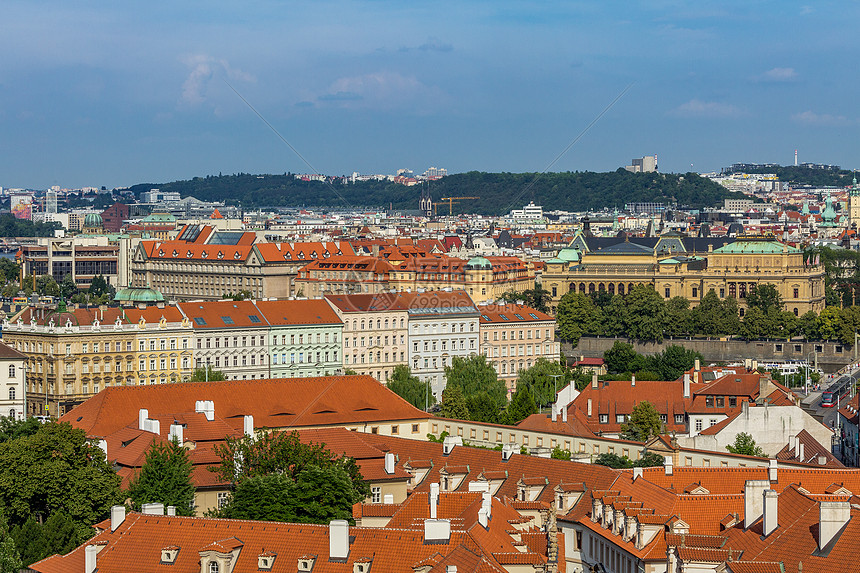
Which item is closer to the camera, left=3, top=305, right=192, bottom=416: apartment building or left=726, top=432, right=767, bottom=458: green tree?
left=726, top=432, right=767, bottom=458: green tree

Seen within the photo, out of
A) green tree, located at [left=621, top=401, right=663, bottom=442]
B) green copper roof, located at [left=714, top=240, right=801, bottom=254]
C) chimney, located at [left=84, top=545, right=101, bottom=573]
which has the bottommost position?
green tree, located at [left=621, top=401, right=663, bottom=442]

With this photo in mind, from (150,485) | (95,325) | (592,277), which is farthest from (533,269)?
(150,485)

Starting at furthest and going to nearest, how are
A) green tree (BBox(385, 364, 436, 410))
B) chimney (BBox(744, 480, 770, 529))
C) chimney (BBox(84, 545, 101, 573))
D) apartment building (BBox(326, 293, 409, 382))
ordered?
apartment building (BBox(326, 293, 409, 382)) < green tree (BBox(385, 364, 436, 410)) < chimney (BBox(84, 545, 101, 573)) < chimney (BBox(744, 480, 770, 529))

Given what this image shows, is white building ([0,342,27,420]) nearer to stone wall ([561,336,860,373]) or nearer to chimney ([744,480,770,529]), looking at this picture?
stone wall ([561,336,860,373])

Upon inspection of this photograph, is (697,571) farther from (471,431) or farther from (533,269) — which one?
(533,269)

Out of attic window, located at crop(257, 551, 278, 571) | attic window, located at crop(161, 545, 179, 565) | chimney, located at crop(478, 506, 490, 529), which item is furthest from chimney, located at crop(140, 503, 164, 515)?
chimney, located at crop(478, 506, 490, 529)

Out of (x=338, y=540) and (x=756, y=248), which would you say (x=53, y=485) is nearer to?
(x=338, y=540)
